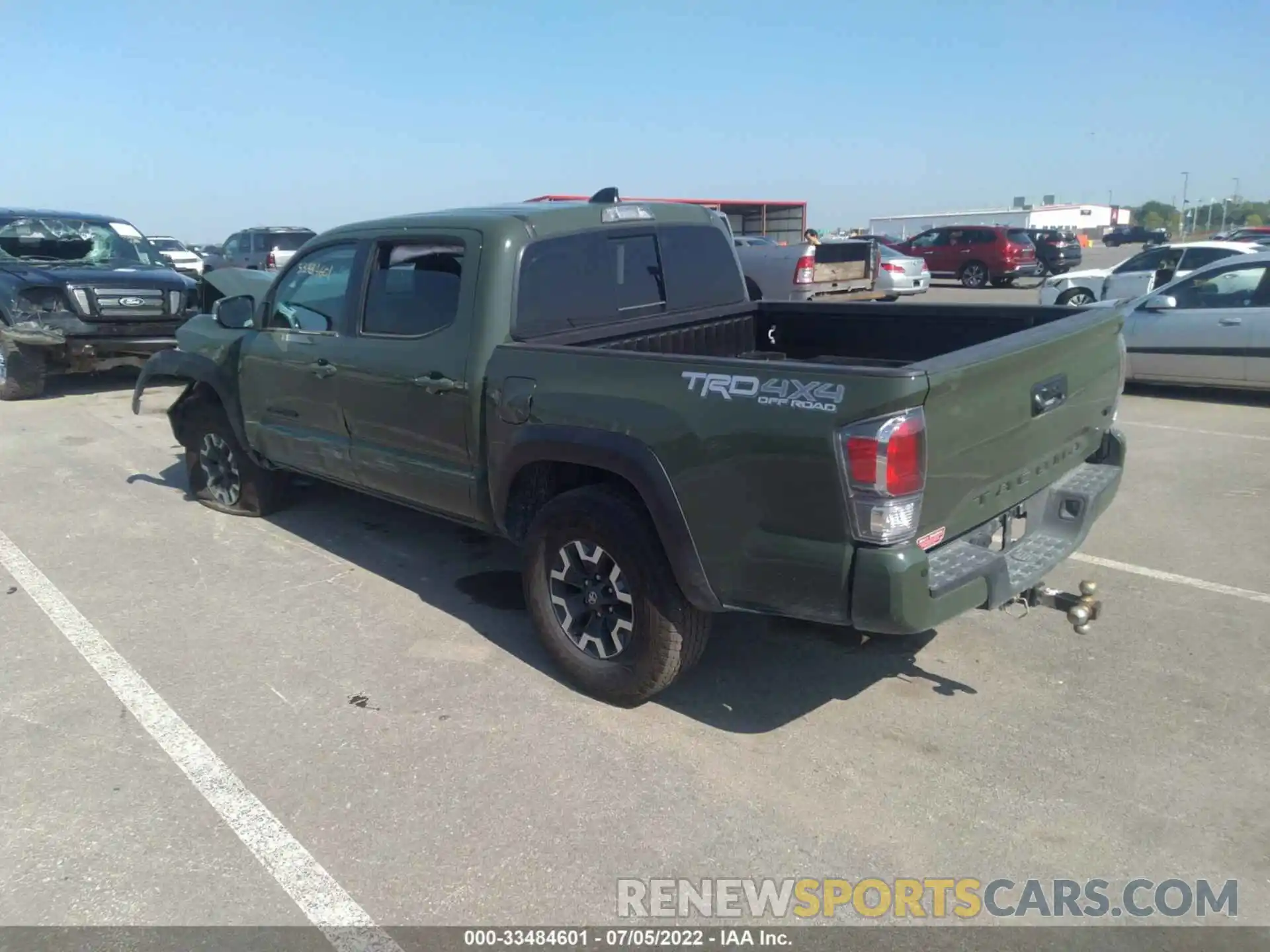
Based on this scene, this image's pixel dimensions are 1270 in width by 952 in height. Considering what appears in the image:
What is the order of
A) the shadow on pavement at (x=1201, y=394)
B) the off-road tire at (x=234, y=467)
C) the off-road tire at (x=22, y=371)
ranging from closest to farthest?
the off-road tire at (x=234, y=467), the shadow on pavement at (x=1201, y=394), the off-road tire at (x=22, y=371)

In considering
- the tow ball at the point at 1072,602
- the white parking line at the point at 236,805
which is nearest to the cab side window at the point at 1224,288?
the tow ball at the point at 1072,602

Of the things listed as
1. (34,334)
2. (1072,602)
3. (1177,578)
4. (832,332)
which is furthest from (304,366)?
(34,334)

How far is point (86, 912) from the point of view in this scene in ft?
9.46

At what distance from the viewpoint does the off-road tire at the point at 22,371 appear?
10.4 meters

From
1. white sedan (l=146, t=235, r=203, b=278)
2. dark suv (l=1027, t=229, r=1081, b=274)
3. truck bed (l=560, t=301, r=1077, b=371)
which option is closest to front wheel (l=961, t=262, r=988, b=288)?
dark suv (l=1027, t=229, r=1081, b=274)

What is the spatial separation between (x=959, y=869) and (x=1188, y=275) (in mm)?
9372

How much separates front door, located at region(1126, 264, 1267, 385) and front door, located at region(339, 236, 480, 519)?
8.52 meters

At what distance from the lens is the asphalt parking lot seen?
302 centimetres

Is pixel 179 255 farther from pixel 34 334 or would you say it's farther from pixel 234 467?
pixel 234 467

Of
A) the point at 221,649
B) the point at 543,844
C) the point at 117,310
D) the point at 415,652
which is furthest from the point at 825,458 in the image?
the point at 117,310

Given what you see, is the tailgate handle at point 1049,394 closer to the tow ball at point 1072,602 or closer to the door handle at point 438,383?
the tow ball at point 1072,602

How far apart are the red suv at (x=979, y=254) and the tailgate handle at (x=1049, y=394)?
2263 centimetres

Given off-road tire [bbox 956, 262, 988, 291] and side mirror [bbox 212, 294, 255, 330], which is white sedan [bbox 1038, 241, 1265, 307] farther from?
side mirror [bbox 212, 294, 255, 330]

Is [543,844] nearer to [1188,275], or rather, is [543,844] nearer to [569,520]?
[569,520]
